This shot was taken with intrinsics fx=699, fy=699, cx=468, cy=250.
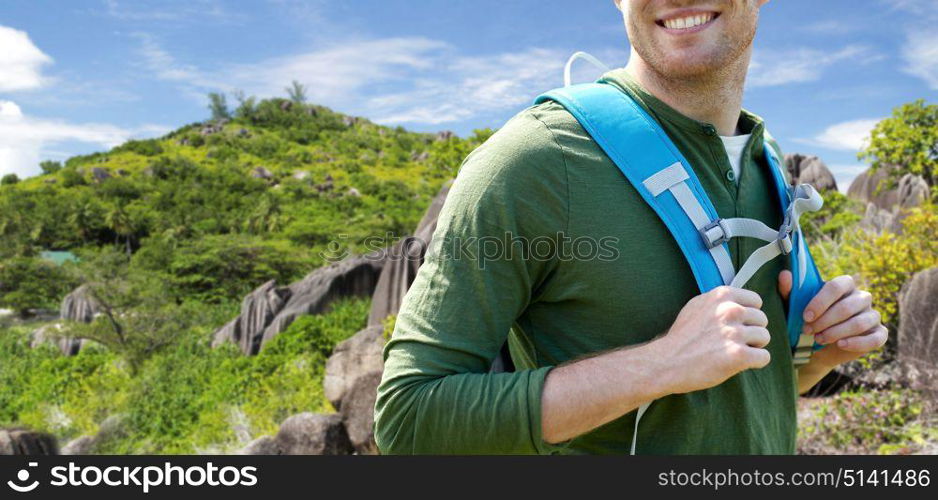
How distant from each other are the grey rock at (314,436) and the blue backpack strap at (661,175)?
20.5 ft

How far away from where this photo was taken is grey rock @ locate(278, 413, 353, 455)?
6.82 m

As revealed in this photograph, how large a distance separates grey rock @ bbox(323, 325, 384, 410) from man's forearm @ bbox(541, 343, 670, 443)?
663cm

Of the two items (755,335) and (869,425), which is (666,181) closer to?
(755,335)

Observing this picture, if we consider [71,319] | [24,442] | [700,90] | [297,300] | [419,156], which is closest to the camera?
[700,90]

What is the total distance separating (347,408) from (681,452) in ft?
20.8

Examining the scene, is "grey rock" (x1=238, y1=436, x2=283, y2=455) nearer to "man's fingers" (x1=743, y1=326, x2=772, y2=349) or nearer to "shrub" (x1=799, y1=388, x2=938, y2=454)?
"shrub" (x1=799, y1=388, x2=938, y2=454)

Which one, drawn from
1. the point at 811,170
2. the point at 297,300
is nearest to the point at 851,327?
the point at 297,300

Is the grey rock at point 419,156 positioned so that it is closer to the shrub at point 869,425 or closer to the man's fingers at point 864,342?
the shrub at point 869,425

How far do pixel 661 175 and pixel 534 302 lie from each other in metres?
0.27

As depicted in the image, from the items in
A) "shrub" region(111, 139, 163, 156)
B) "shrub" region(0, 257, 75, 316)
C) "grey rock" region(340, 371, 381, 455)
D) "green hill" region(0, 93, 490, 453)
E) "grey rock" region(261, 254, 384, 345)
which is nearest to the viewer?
"grey rock" region(340, 371, 381, 455)

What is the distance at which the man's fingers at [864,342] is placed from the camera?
1.25 meters

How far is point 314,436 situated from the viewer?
22.5ft

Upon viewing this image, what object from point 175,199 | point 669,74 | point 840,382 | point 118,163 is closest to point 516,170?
point 669,74

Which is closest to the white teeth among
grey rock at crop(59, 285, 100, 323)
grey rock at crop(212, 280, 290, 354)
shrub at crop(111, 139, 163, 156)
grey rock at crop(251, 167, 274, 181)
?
grey rock at crop(212, 280, 290, 354)
